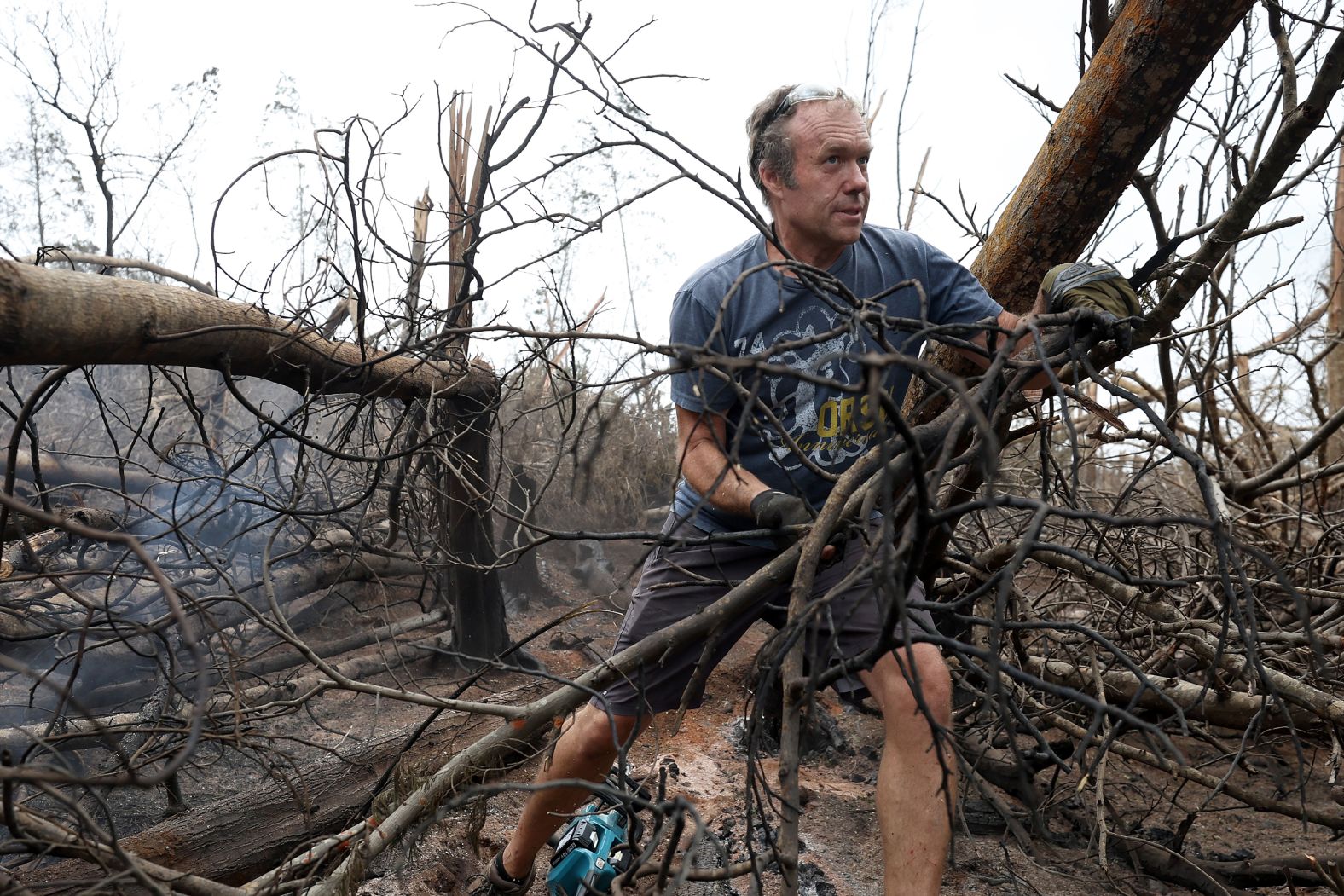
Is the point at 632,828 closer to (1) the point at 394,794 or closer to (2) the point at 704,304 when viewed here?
(1) the point at 394,794

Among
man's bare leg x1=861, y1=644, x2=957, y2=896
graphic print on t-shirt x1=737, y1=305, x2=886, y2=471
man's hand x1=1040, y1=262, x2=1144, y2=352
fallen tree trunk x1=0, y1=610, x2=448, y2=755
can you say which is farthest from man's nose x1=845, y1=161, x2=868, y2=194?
fallen tree trunk x1=0, y1=610, x2=448, y2=755

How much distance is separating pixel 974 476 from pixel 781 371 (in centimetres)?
171

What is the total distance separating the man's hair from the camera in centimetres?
240

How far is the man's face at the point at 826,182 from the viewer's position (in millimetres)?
2281

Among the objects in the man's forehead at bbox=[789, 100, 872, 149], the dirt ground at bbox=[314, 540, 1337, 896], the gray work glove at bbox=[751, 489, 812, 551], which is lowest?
the dirt ground at bbox=[314, 540, 1337, 896]

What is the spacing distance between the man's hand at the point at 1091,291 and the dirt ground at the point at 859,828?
3.57 feet

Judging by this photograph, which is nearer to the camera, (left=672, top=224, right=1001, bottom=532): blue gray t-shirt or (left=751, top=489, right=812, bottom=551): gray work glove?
(left=751, top=489, right=812, bottom=551): gray work glove

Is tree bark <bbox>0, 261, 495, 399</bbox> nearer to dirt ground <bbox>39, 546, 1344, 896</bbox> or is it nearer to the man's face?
dirt ground <bbox>39, 546, 1344, 896</bbox>

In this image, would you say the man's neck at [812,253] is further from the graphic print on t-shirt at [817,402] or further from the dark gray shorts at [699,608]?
the dark gray shorts at [699,608]

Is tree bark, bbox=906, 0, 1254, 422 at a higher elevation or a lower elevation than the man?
higher

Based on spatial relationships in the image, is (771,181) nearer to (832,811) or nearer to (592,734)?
(592,734)

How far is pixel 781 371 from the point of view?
988mm

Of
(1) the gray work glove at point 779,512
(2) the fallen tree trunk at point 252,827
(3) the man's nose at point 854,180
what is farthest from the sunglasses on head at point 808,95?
(2) the fallen tree trunk at point 252,827

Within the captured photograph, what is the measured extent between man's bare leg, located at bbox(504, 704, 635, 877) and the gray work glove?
1.90 ft
